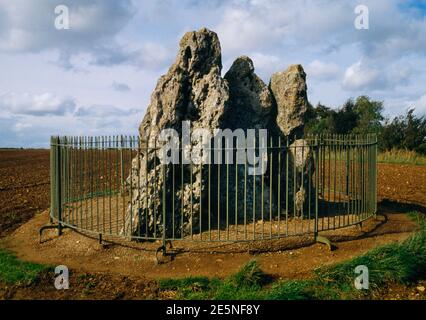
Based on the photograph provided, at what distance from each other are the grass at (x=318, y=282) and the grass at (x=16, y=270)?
2.18 meters

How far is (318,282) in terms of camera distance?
6.39m

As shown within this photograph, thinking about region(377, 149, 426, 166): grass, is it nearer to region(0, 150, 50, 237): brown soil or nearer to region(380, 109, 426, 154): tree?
region(380, 109, 426, 154): tree

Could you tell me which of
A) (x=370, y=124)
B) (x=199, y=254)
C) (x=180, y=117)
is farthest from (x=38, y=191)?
(x=370, y=124)

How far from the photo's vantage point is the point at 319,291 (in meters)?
6.13

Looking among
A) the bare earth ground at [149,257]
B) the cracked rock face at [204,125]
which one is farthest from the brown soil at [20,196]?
the cracked rock face at [204,125]

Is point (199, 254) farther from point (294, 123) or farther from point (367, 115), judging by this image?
point (367, 115)

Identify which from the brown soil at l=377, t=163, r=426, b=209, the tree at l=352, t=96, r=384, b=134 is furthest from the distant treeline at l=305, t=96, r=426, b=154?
the brown soil at l=377, t=163, r=426, b=209

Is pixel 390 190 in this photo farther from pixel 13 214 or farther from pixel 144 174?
pixel 13 214

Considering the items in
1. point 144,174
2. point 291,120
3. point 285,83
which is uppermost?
point 285,83

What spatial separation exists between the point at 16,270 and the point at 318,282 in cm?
488

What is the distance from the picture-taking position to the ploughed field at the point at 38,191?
11.6 metres

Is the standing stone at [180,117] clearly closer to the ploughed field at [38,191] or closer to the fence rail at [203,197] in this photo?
the fence rail at [203,197]
